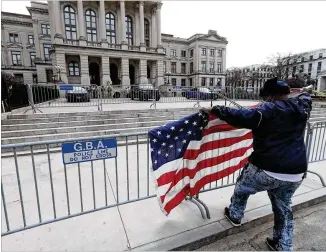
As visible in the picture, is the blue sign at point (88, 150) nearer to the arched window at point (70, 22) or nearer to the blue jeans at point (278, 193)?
the blue jeans at point (278, 193)

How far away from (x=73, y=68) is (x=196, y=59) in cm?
3539

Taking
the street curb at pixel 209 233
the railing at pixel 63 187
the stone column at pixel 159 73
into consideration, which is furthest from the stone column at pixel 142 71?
the street curb at pixel 209 233

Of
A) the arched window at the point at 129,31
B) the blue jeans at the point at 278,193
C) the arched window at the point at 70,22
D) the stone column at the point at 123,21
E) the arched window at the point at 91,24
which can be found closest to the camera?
the blue jeans at the point at 278,193

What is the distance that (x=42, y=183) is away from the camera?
12.9ft

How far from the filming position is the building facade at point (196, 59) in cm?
5619

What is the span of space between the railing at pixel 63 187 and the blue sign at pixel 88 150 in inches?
2.6

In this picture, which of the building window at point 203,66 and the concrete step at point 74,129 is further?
the building window at point 203,66

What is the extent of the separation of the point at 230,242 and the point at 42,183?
12.0ft

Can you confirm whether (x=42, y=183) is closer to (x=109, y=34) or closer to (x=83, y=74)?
(x=83, y=74)

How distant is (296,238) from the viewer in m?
2.54

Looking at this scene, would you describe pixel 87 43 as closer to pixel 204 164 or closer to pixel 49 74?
pixel 49 74

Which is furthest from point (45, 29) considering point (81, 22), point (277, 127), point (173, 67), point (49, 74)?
point (277, 127)

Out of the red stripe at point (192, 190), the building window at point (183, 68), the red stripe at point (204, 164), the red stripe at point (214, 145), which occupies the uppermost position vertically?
the building window at point (183, 68)

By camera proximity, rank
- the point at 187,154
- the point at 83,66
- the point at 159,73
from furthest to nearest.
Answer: the point at 159,73 < the point at 83,66 < the point at 187,154
